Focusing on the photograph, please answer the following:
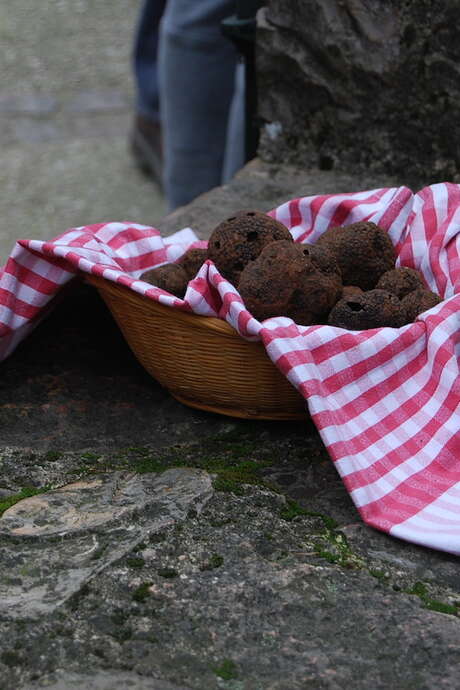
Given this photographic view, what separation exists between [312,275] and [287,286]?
0.16ft

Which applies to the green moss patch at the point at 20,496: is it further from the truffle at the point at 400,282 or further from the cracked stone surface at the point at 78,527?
the truffle at the point at 400,282

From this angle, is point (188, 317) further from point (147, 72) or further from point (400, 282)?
point (147, 72)

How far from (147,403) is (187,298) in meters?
0.31

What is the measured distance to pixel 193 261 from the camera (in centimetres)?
174

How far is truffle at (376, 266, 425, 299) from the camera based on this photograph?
65.1 inches

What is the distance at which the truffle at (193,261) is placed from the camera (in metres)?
1.74

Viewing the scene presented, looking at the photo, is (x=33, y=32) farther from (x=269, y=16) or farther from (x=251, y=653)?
(x=251, y=653)

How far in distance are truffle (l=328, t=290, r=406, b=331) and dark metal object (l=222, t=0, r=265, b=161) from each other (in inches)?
49.3

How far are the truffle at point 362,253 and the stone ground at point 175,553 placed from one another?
0.90 feet

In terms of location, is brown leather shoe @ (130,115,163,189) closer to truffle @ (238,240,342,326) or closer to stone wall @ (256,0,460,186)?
stone wall @ (256,0,460,186)

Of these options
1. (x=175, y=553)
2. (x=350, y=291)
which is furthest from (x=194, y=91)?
(x=175, y=553)

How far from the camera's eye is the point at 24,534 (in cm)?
138

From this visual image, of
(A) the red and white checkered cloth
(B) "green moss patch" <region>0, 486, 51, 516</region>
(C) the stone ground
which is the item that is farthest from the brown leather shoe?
(B) "green moss patch" <region>0, 486, 51, 516</region>

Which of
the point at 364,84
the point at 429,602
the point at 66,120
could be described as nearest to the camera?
the point at 429,602
